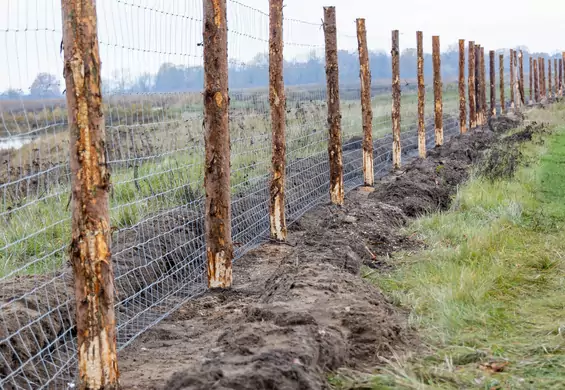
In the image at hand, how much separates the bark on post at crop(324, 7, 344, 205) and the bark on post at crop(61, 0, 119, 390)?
6.58 m

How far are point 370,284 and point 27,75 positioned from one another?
3194mm

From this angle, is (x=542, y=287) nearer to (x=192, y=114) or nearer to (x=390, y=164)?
(x=192, y=114)

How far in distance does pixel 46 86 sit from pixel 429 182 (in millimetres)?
8707

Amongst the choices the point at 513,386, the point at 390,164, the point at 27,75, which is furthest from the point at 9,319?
the point at 390,164

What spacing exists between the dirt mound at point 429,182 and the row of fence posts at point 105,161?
843mm

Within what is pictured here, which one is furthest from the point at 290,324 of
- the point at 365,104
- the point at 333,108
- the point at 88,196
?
the point at 365,104

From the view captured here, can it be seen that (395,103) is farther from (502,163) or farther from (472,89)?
(472,89)

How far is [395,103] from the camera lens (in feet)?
51.0

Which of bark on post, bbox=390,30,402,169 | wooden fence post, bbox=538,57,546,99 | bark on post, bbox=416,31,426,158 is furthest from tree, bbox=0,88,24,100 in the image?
wooden fence post, bbox=538,57,546,99

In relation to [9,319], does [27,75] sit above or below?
above

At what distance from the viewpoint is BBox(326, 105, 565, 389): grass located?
4363 mm

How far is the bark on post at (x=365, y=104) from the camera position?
1313cm

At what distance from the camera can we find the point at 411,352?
188 inches

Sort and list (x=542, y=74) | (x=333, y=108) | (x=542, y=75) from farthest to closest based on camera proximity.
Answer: (x=542, y=75) → (x=542, y=74) → (x=333, y=108)
